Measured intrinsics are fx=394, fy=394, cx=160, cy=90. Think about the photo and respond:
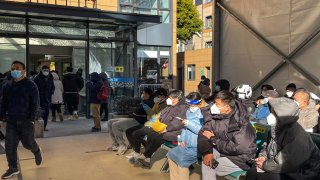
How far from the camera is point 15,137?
6.18m

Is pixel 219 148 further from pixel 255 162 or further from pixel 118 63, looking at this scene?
pixel 118 63

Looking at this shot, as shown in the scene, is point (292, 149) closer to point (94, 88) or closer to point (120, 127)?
point (120, 127)

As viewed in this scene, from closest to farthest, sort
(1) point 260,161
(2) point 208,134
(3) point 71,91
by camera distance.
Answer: (1) point 260,161
(2) point 208,134
(3) point 71,91

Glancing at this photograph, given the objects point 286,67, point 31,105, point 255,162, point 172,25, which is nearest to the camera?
point 255,162

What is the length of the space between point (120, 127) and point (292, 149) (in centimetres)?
433

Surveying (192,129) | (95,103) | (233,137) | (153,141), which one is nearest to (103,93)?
(95,103)

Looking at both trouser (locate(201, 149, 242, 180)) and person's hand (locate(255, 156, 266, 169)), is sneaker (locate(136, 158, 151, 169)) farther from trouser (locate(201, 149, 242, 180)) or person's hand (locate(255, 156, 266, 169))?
person's hand (locate(255, 156, 266, 169))

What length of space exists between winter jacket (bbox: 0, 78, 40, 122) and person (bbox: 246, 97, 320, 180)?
3852 millimetres

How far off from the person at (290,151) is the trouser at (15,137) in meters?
3.91

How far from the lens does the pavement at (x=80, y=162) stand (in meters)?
6.20

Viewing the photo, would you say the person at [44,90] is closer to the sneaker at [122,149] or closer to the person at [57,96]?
the person at [57,96]

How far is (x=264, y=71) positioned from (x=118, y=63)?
601 centimetres

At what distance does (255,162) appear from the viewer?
4156 mm

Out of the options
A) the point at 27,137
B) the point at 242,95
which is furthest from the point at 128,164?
the point at 242,95
